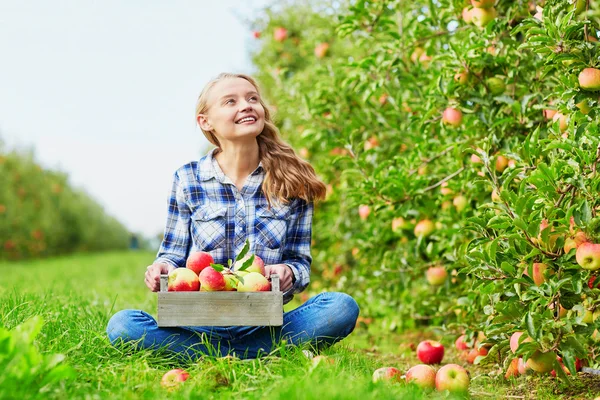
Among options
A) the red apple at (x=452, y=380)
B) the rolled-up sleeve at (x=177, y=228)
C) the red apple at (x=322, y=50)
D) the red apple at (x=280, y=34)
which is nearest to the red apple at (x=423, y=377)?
the red apple at (x=452, y=380)

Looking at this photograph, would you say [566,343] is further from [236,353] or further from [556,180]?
[236,353]

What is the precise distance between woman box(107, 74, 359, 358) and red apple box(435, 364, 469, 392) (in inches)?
18.7

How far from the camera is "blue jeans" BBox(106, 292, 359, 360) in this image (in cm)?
252

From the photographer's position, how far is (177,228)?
2.84 metres

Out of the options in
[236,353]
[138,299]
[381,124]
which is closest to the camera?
[236,353]

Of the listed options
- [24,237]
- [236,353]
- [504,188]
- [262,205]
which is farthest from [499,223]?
[24,237]

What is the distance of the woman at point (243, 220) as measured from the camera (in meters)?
2.58

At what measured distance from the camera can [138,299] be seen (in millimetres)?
4789

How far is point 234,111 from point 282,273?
2.32ft

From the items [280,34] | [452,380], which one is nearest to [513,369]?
[452,380]

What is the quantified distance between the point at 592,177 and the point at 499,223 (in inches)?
13.6

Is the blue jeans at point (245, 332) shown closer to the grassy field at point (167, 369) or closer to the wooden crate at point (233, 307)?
the grassy field at point (167, 369)

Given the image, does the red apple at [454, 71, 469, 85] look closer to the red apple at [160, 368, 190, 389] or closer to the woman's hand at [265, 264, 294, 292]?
the woman's hand at [265, 264, 294, 292]

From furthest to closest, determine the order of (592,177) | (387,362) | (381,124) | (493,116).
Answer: (381,124), (387,362), (493,116), (592,177)
